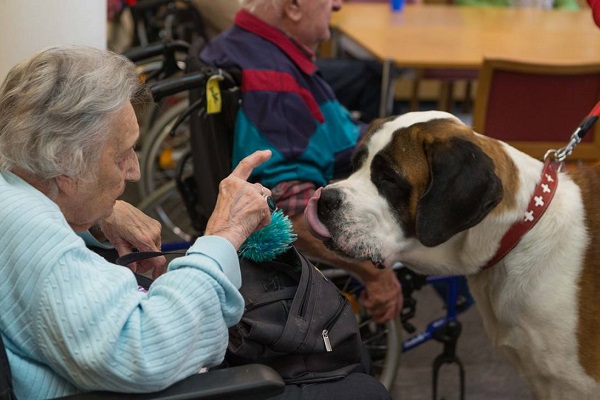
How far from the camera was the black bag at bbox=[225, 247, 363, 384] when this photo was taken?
1.58 meters

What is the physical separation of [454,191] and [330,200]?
294mm

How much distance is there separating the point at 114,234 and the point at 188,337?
54 centimetres

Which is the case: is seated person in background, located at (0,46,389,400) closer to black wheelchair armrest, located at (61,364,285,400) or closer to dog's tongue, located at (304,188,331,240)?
black wheelchair armrest, located at (61,364,285,400)

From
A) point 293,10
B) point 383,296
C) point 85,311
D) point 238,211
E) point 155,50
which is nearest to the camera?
point 85,311

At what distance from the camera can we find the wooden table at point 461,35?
132 inches

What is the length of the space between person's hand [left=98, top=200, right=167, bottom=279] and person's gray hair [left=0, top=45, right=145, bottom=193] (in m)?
0.36

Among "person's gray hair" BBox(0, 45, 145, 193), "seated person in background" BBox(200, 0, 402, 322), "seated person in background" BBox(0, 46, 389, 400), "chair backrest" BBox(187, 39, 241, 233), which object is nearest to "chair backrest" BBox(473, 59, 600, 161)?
"seated person in background" BBox(200, 0, 402, 322)

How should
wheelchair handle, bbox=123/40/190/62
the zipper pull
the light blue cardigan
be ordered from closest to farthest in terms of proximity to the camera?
the light blue cardigan
the zipper pull
wheelchair handle, bbox=123/40/190/62

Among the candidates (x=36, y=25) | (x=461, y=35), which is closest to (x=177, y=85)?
(x=36, y=25)

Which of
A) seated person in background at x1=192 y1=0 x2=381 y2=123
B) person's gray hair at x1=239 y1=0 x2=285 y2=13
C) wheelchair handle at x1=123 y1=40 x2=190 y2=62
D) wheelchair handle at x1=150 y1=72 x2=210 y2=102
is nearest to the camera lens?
wheelchair handle at x1=150 y1=72 x2=210 y2=102

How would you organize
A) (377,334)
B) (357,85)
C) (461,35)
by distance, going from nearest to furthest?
(377,334), (357,85), (461,35)

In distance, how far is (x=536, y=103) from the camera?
290cm

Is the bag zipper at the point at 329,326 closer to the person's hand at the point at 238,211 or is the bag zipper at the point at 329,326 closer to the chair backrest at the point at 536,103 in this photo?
the person's hand at the point at 238,211

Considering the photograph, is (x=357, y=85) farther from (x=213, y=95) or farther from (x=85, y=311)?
→ (x=85, y=311)
